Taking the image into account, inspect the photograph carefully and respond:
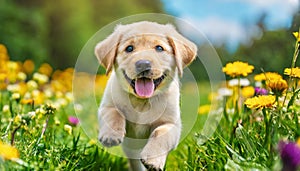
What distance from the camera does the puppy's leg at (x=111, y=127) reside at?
8.57ft

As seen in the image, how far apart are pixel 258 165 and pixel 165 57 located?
770 mm

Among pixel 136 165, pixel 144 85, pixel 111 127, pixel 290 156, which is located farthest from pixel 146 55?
pixel 290 156

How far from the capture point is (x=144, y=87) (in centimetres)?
263

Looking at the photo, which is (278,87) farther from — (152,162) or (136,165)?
(136,165)

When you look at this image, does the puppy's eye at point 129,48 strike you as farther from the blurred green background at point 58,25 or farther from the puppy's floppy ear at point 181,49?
the blurred green background at point 58,25

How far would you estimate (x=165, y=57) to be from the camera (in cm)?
262

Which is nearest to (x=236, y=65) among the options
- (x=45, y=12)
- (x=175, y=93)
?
(x=175, y=93)

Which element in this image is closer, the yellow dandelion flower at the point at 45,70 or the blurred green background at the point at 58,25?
the yellow dandelion flower at the point at 45,70

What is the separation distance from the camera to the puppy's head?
8.32ft

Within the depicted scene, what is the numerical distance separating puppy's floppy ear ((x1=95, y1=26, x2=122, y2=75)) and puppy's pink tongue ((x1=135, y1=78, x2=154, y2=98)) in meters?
0.22

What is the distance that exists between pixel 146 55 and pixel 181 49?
A: 0.27m

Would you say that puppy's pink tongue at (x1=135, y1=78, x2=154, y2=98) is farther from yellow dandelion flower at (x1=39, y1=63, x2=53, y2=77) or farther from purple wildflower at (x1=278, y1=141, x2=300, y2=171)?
yellow dandelion flower at (x1=39, y1=63, x2=53, y2=77)

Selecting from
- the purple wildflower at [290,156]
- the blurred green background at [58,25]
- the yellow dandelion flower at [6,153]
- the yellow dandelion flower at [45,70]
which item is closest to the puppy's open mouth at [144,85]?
the yellow dandelion flower at [6,153]

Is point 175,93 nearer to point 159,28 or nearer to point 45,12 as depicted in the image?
point 159,28
